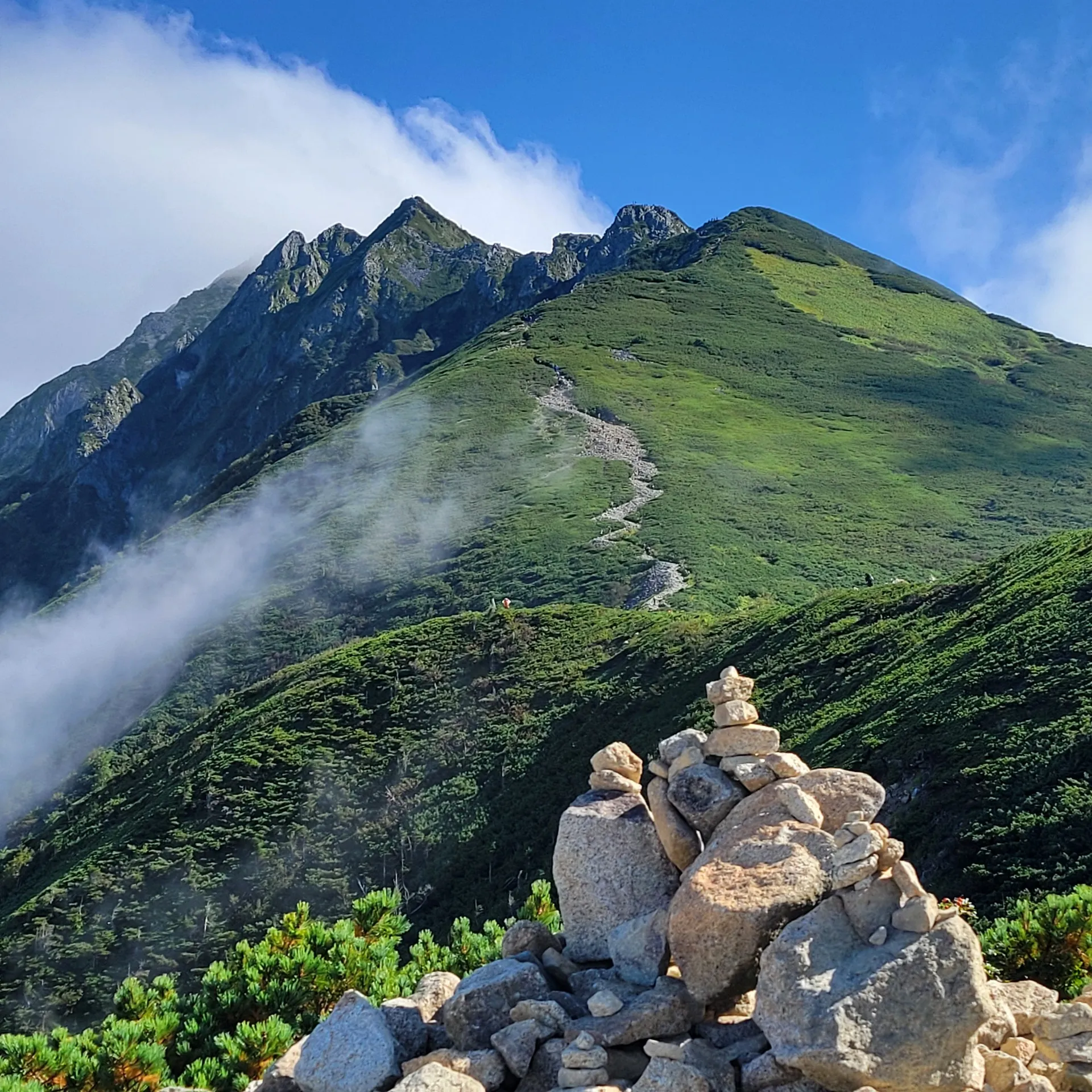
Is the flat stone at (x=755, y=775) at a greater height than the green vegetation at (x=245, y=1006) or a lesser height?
greater

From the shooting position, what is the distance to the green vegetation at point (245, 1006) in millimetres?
10906

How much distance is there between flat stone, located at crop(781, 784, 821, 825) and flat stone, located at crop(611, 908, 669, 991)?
5.46 ft

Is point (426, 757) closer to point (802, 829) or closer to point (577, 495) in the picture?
point (802, 829)

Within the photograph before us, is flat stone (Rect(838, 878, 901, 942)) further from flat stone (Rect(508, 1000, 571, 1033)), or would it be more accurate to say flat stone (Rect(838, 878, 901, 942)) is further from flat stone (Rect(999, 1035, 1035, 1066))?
flat stone (Rect(508, 1000, 571, 1033))

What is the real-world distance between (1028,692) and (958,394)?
133070 mm

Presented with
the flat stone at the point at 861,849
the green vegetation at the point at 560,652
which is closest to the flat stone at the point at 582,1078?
the flat stone at the point at 861,849

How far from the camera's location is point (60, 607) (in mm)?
152375

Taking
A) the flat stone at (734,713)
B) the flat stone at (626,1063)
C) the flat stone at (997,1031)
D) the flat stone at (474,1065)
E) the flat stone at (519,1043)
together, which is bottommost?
the flat stone at (474,1065)

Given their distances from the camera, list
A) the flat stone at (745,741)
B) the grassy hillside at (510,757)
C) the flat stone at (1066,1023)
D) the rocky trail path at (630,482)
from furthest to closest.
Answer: the rocky trail path at (630,482) → the grassy hillside at (510,757) → the flat stone at (745,741) → the flat stone at (1066,1023)

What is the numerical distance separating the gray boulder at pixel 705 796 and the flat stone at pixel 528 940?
6.91ft

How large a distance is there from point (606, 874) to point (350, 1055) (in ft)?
10.5

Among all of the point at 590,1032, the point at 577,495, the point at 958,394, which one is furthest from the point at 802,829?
the point at 958,394

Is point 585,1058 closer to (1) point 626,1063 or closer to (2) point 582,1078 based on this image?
(2) point 582,1078

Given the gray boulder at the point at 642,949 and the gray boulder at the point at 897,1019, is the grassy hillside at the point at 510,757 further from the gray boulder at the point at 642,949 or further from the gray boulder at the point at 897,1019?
the gray boulder at the point at 897,1019
